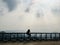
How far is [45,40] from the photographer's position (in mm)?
19750

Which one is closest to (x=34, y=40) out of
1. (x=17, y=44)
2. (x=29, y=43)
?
(x=29, y=43)

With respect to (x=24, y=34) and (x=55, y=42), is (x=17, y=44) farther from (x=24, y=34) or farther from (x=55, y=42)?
(x=55, y=42)

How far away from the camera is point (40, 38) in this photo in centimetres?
1986

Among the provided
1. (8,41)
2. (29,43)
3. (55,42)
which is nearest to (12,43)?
(8,41)

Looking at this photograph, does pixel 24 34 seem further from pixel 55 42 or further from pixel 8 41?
pixel 55 42

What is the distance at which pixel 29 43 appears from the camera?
1934 centimetres

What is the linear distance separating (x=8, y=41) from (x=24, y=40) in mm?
1868

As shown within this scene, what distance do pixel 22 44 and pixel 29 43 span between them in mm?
824

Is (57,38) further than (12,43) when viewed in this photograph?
Yes

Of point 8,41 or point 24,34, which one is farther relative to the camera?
point 24,34

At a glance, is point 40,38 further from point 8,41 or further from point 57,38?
point 8,41

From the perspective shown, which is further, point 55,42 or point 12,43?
point 55,42

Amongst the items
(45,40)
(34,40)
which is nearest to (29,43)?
(34,40)

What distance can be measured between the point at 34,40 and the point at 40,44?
949 mm
